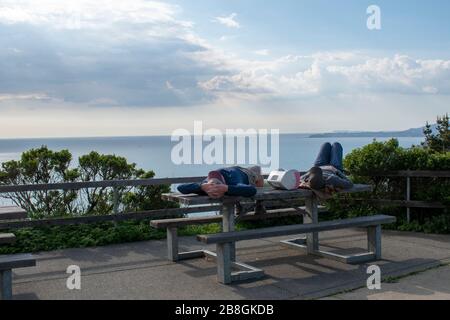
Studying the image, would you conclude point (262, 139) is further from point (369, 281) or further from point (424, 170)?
point (369, 281)

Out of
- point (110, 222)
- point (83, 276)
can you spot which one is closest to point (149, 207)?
point (110, 222)

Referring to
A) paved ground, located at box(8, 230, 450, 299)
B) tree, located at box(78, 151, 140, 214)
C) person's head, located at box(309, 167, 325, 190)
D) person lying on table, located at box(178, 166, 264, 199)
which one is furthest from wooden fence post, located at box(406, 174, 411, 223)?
tree, located at box(78, 151, 140, 214)

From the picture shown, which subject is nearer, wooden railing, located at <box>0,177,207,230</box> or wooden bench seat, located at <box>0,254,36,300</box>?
wooden bench seat, located at <box>0,254,36,300</box>

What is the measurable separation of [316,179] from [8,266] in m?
3.82

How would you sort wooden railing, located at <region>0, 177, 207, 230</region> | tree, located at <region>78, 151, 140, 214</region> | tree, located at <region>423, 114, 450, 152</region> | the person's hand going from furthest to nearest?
1. tree, located at <region>423, 114, 450, 152</region>
2. tree, located at <region>78, 151, 140, 214</region>
3. wooden railing, located at <region>0, 177, 207, 230</region>
4. the person's hand

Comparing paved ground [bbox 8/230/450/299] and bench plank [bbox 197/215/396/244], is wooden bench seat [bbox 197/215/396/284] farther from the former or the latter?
paved ground [bbox 8/230/450/299]

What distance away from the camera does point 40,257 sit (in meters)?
7.65

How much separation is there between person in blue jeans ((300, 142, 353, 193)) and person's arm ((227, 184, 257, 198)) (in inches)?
40.5

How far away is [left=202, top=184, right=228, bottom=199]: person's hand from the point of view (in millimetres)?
6395

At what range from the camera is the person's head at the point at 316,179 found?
720cm

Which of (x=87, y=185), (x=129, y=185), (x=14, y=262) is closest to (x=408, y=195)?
(x=129, y=185)

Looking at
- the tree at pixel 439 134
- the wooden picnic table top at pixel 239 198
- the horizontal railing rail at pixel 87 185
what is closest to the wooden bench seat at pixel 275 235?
the wooden picnic table top at pixel 239 198
